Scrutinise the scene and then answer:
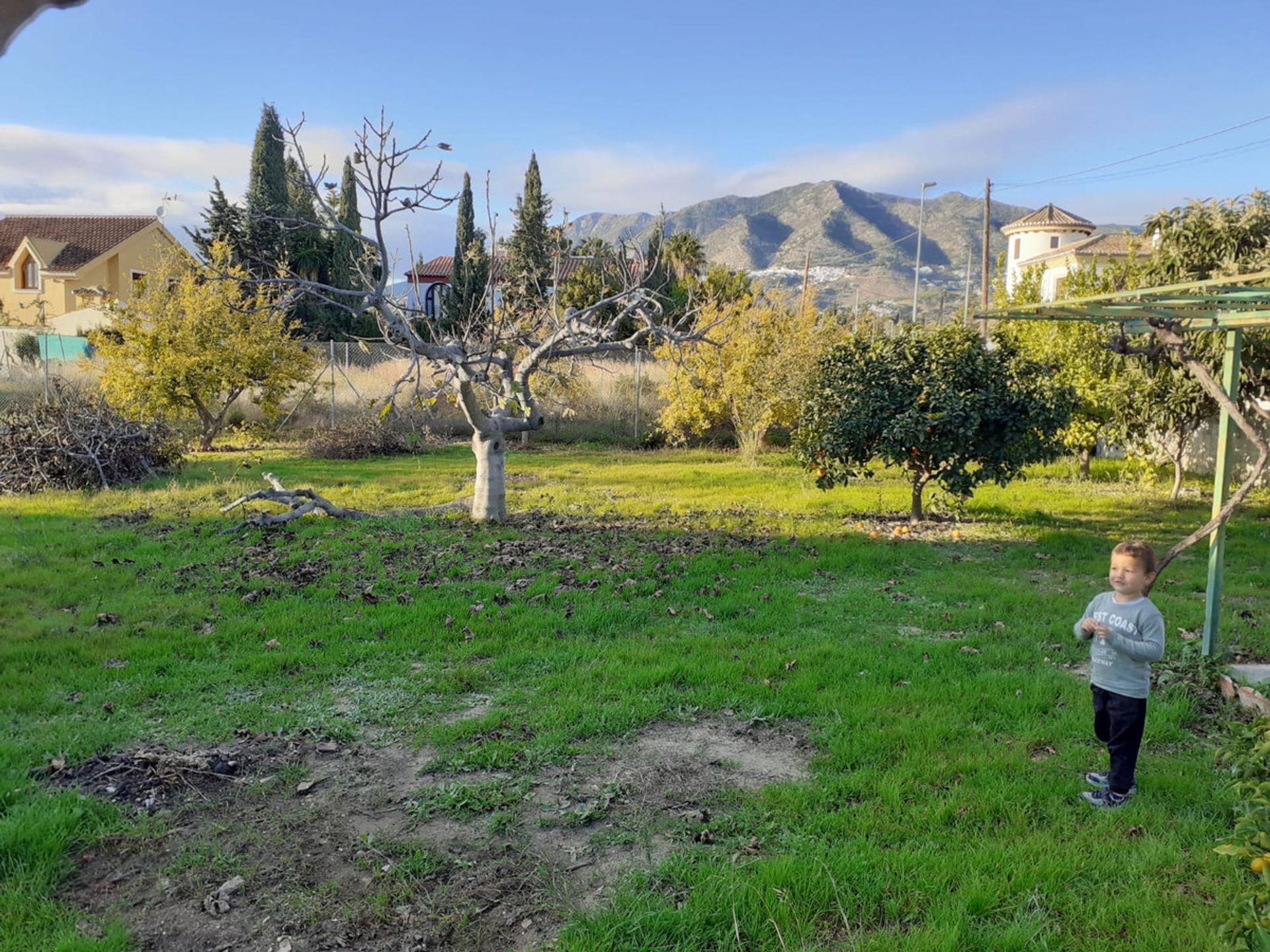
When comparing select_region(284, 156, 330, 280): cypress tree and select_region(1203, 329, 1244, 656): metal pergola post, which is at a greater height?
select_region(284, 156, 330, 280): cypress tree

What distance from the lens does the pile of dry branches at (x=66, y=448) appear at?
12.3 metres

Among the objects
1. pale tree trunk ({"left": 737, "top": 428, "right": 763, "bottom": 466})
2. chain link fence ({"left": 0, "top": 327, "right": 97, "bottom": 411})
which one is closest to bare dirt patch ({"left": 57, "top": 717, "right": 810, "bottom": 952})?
chain link fence ({"left": 0, "top": 327, "right": 97, "bottom": 411})

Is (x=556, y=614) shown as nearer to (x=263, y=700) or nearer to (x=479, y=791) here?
(x=263, y=700)

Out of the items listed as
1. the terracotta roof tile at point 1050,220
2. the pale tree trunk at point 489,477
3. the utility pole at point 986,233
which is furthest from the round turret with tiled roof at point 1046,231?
the pale tree trunk at point 489,477

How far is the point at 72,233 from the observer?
130 feet

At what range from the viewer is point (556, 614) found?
21.8 feet

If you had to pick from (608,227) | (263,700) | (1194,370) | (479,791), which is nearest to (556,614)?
(263,700)

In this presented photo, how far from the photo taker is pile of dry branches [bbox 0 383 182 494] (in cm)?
1228

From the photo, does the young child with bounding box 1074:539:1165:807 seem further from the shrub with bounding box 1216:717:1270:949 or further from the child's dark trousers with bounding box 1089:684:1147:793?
the shrub with bounding box 1216:717:1270:949

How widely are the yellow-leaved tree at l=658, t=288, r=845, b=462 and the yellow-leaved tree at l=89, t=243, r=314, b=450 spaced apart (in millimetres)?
8751

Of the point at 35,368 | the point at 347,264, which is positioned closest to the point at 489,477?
the point at 35,368

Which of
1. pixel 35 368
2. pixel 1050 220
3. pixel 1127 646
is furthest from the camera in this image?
pixel 1050 220

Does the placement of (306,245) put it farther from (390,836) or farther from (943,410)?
(390,836)

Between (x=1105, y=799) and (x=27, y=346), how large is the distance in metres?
33.9
